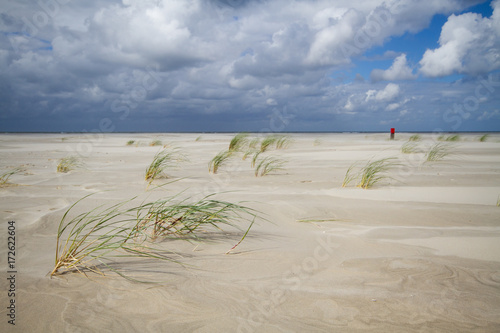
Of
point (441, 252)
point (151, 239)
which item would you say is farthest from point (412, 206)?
point (151, 239)

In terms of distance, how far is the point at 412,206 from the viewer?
307 cm

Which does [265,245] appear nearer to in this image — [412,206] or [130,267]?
[130,267]

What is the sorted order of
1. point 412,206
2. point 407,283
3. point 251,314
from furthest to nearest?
point 412,206 → point 407,283 → point 251,314

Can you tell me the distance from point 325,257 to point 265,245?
15.6 inches

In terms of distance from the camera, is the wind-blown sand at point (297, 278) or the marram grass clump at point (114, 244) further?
the marram grass clump at point (114, 244)

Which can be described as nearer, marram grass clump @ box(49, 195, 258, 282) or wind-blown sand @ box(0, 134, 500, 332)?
wind-blown sand @ box(0, 134, 500, 332)

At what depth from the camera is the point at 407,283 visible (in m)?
1.49

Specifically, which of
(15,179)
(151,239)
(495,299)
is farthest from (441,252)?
(15,179)

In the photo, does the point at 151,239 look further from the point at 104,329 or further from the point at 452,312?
the point at 452,312

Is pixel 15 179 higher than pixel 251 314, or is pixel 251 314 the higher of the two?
pixel 15 179

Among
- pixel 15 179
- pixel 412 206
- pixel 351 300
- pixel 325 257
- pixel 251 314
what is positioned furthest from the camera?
pixel 15 179

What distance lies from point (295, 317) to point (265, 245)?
30.3 inches

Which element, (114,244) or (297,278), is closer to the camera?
(297,278)

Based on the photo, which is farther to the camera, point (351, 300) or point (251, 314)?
point (351, 300)
